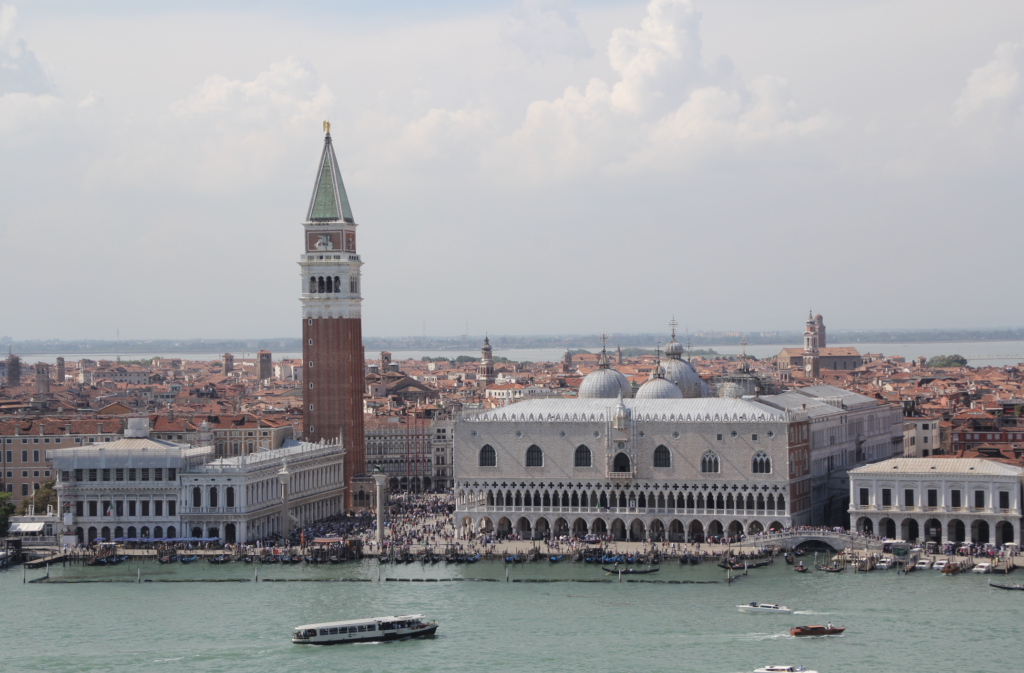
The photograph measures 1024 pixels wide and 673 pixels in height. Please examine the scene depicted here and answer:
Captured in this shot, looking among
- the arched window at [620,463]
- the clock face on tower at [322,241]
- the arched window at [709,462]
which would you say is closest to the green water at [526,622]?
the arched window at [709,462]

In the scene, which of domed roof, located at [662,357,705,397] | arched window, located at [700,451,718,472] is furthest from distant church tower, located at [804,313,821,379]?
arched window, located at [700,451,718,472]

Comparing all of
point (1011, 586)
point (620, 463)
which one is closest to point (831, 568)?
point (1011, 586)

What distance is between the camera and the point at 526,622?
136ft

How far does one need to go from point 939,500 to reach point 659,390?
11028 millimetres

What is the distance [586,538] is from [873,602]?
40.8 feet

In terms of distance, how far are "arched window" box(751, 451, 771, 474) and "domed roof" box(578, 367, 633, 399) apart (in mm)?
7598

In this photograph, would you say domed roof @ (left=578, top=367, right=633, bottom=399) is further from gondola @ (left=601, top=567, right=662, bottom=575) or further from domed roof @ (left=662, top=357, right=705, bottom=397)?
gondola @ (left=601, top=567, right=662, bottom=575)

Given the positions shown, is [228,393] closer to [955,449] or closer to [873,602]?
[955,449]

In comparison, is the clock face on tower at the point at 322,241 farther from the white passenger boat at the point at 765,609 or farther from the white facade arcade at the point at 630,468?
the white passenger boat at the point at 765,609

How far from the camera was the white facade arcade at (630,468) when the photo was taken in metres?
52.6

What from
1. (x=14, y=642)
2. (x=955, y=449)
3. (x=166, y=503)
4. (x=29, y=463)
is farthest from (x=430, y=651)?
(x=955, y=449)

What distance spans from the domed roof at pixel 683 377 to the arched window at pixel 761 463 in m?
8.05

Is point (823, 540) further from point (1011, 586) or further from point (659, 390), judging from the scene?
point (659, 390)

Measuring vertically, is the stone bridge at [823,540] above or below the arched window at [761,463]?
below
